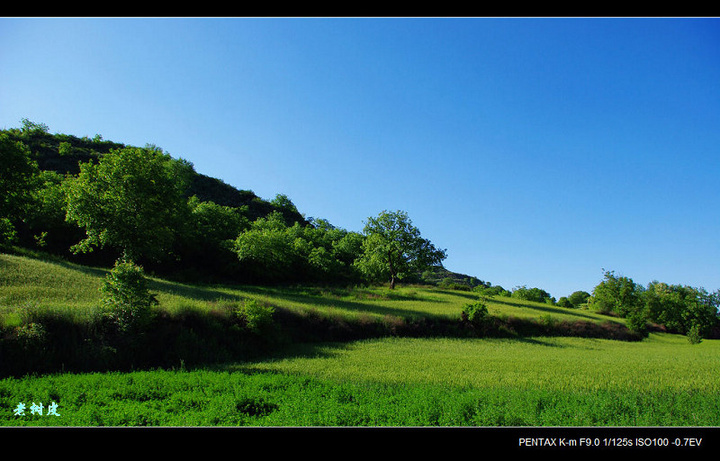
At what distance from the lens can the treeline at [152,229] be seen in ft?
90.6

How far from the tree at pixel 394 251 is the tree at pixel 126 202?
29682mm

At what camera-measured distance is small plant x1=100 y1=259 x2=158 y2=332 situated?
42.5 feet

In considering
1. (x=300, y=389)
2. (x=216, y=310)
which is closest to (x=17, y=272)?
(x=216, y=310)

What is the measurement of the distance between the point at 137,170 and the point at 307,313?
73.0 ft

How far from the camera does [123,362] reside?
11.9m

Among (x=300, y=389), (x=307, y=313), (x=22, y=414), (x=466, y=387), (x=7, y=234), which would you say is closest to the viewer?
(x=22, y=414)

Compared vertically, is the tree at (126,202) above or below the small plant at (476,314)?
above

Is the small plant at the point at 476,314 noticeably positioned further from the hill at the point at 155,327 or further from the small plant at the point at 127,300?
the small plant at the point at 127,300

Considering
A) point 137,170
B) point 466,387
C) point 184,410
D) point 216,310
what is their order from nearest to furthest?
point 184,410
point 466,387
point 216,310
point 137,170

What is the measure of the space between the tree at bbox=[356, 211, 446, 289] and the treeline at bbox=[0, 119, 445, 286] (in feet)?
0.56

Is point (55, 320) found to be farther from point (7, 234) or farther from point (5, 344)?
point (7, 234)

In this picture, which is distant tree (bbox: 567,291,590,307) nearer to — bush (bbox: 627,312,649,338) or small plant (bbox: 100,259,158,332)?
bush (bbox: 627,312,649,338)

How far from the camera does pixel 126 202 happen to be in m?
28.3

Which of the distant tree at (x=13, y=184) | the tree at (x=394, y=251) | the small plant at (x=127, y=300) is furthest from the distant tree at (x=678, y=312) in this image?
→ the distant tree at (x=13, y=184)
